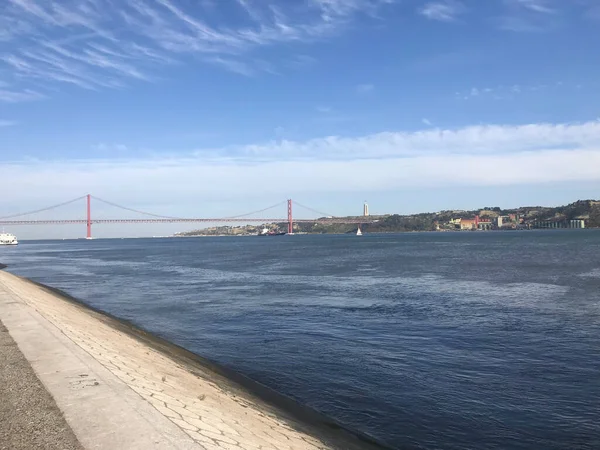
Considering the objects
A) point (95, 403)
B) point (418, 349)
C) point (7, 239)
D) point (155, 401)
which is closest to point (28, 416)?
→ point (95, 403)

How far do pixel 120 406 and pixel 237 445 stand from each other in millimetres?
1482

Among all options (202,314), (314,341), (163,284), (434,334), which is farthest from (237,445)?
(163,284)

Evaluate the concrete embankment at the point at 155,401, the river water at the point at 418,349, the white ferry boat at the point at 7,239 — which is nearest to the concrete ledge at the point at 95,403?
the concrete embankment at the point at 155,401

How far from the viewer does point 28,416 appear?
533cm

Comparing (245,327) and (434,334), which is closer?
(434,334)

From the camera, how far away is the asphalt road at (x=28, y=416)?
4.68m

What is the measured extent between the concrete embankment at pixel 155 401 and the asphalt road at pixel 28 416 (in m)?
0.11

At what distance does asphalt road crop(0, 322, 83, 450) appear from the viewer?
468 cm

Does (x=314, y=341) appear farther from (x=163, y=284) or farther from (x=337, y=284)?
(x=163, y=284)

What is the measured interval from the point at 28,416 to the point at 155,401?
54.1 inches

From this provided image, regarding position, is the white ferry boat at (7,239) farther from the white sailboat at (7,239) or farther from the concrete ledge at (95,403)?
the concrete ledge at (95,403)

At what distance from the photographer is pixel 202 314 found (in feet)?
62.3

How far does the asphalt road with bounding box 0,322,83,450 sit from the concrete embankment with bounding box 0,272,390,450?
110 mm

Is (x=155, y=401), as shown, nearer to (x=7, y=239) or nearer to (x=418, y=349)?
(x=418, y=349)
